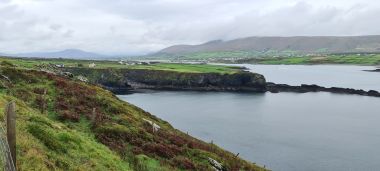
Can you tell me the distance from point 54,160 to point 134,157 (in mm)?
9644

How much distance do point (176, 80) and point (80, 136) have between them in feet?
500

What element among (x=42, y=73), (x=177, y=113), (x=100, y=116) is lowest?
(x=177, y=113)

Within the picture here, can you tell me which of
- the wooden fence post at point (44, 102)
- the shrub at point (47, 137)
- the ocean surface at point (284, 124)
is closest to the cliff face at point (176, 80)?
the ocean surface at point (284, 124)

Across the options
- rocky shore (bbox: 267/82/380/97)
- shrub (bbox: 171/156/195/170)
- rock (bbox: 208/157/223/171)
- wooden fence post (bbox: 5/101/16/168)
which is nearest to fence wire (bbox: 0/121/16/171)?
wooden fence post (bbox: 5/101/16/168)

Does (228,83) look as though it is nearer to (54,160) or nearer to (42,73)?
(42,73)

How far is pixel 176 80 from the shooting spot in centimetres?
17962

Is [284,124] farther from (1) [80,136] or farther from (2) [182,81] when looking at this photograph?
(2) [182,81]

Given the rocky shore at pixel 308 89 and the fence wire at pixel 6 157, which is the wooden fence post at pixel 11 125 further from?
the rocky shore at pixel 308 89

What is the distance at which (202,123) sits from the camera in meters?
94.6

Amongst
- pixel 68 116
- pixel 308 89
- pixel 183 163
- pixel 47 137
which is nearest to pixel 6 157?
pixel 47 137

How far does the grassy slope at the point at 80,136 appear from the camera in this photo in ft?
68.6

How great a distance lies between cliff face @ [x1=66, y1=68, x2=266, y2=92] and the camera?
173750 millimetres

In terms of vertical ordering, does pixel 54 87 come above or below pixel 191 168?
above

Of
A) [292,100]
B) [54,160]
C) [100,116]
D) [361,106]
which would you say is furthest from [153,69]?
[54,160]
